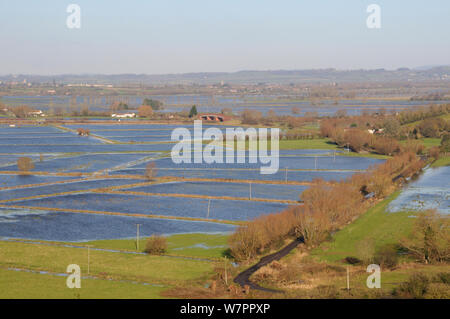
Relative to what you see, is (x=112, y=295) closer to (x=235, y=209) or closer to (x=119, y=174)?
(x=235, y=209)

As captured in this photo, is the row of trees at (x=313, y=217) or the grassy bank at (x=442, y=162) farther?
the grassy bank at (x=442, y=162)

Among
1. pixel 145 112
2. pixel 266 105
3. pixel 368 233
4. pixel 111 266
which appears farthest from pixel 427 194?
pixel 266 105

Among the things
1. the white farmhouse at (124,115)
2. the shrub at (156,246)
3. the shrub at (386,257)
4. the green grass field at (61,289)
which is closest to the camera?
the green grass field at (61,289)

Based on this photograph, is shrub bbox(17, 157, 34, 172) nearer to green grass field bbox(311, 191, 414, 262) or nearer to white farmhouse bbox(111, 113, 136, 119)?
green grass field bbox(311, 191, 414, 262)

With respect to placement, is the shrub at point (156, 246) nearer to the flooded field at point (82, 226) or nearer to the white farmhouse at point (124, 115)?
the flooded field at point (82, 226)
